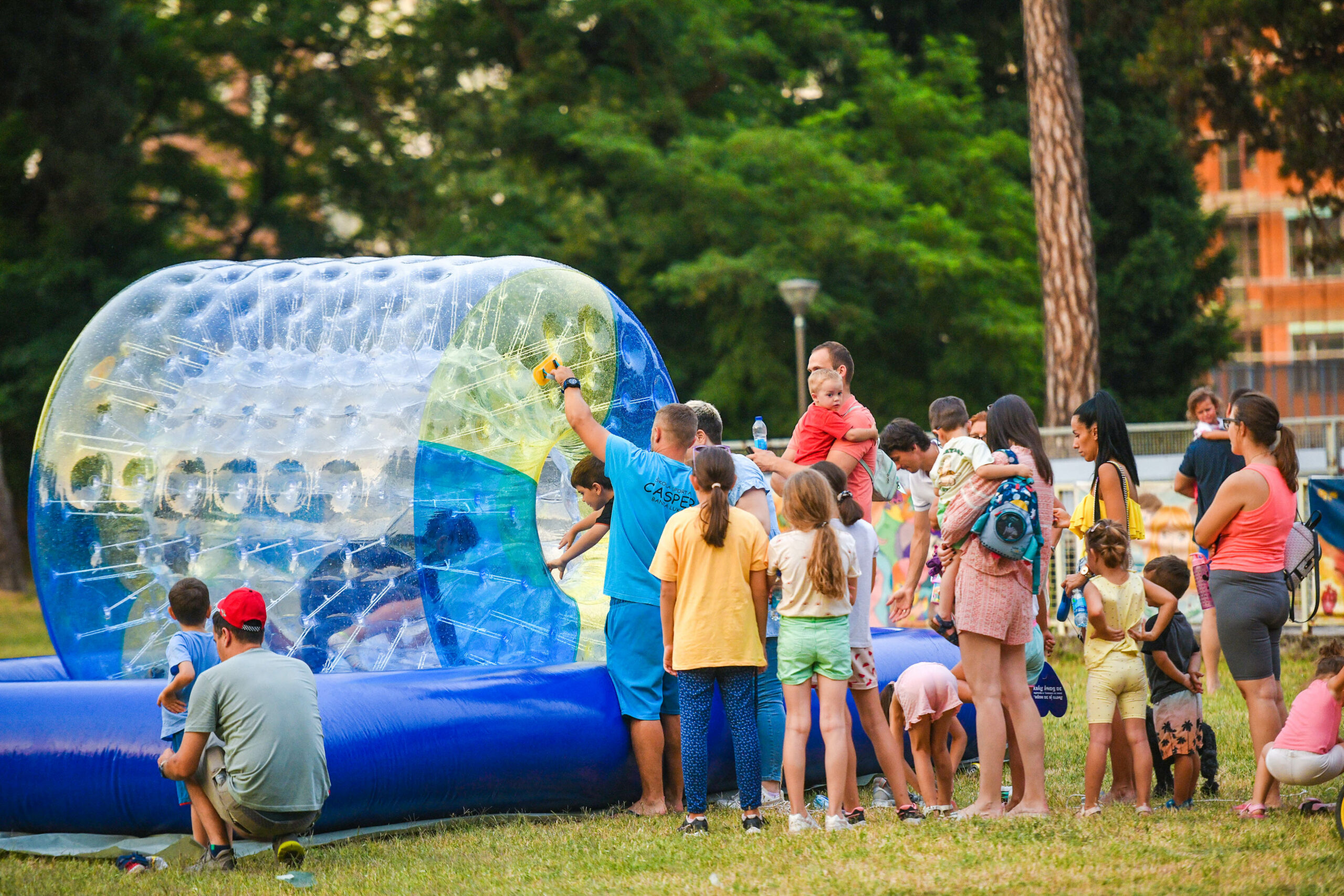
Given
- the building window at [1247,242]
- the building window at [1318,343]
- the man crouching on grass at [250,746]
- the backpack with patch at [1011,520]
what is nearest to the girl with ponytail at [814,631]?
the backpack with patch at [1011,520]

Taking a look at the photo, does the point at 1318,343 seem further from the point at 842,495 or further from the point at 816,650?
the point at 816,650

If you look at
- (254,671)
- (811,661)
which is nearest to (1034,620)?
(811,661)

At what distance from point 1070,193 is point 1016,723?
996 cm

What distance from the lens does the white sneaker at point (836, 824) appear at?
209 inches

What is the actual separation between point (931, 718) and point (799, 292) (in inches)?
461

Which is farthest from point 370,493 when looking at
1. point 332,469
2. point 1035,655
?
point 1035,655

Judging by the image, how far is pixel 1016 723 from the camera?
5500 mm

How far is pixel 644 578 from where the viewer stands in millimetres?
6188

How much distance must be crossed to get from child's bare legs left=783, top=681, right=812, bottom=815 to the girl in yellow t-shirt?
181 mm

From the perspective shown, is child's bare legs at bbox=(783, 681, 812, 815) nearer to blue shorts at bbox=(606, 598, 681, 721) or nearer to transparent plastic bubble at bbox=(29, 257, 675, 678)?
blue shorts at bbox=(606, 598, 681, 721)

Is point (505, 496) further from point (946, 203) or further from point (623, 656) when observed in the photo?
point (946, 203)

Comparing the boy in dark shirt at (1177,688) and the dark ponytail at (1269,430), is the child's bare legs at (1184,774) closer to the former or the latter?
the boy in dark shirt at (1177,688)

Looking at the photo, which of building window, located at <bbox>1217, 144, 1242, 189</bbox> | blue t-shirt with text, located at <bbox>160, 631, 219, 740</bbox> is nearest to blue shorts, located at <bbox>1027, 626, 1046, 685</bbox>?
blue t-shirt with text, located at <bbox>160, 631, 219, 740</bbox>

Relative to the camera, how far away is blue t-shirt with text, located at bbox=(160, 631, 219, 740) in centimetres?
550
